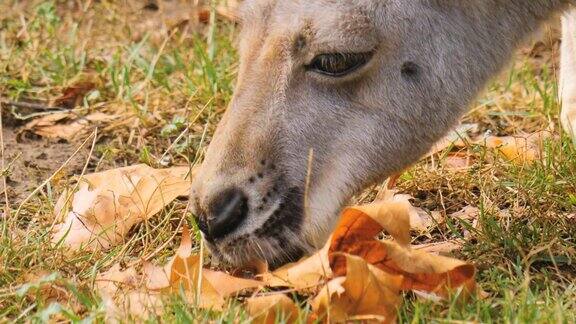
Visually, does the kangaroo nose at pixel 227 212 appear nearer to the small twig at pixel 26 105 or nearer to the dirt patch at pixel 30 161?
the dirt patch at pixel 30 161

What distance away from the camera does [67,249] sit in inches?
156

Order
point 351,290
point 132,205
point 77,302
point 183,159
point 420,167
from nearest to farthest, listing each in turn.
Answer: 1. point 351,290
2. point 77,302
3. point 132,205
4. point 420,167
5. point 183,159

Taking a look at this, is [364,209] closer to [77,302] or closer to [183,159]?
[77,302]

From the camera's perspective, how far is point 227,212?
350cm

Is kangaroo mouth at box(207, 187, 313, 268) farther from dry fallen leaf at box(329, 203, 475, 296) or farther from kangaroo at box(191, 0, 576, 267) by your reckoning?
dry fallen leaf at box(329, 203, 475, 296)

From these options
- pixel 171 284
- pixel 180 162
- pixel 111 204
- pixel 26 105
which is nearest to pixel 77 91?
pixel 26 105

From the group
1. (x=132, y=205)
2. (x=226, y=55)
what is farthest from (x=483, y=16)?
(x=226, y=55)

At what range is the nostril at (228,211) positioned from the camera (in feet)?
11.5

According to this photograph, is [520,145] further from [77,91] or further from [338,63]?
[77,91]

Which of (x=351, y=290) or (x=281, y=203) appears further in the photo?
(x=281, y=203)

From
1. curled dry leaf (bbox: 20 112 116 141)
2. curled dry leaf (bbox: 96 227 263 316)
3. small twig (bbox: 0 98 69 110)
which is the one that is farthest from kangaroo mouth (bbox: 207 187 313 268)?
small twig (bbox: 0 98 69 110)

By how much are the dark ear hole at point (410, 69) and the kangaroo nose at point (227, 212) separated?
0.70 meters

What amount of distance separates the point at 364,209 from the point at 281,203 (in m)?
0.27

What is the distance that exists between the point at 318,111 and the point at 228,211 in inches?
17.8
